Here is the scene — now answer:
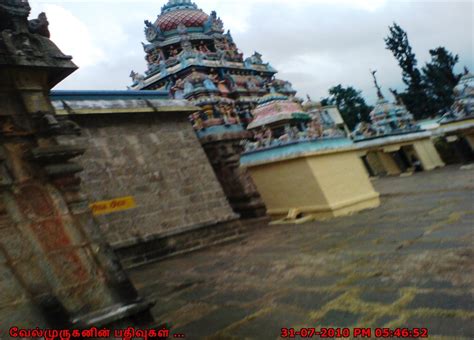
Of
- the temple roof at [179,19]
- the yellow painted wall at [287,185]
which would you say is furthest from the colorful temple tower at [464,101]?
the temple roof at [179,19]

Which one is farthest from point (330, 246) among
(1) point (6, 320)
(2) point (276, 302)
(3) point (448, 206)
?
(1) point (6, 320)

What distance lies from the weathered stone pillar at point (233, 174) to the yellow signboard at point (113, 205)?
3029 millimetres

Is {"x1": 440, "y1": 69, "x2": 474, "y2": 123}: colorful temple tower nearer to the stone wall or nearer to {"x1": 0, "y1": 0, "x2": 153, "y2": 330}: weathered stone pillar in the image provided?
the stone wall

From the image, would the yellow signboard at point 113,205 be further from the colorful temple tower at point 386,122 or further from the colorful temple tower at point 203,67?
the colorful temple tower at point 386,122

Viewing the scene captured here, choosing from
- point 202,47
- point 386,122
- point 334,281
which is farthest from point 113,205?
point 202,47

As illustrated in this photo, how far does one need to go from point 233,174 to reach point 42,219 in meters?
7.30

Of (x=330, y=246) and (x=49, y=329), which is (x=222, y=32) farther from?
(x=49, y=329)

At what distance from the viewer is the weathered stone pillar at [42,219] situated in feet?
8.69

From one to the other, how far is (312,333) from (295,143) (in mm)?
6596

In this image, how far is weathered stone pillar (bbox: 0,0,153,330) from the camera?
8.69 ft

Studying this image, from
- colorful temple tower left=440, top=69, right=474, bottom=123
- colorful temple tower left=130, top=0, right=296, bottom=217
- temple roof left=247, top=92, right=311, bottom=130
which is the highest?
colorful temple tower left=130, top=0, right=296, bottom=217

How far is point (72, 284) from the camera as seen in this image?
2.77 meters

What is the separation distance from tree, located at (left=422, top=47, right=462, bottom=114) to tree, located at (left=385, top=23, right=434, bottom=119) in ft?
1.69

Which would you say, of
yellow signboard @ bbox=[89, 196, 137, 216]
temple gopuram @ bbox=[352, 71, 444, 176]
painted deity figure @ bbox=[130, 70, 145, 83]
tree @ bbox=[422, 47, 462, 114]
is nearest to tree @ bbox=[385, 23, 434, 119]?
tree @ bbox=[422, 47, 462, 114]
